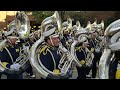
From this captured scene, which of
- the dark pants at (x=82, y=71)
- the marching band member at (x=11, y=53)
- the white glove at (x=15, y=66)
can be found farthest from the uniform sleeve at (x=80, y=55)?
the white glove at (x=15, y=66)

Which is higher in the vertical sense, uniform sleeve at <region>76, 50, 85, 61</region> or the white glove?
uniform sleeve at <region>76, 50, 85, 61</region>

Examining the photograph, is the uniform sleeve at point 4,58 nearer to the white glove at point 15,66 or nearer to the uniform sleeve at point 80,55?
the white glove at point 15,66

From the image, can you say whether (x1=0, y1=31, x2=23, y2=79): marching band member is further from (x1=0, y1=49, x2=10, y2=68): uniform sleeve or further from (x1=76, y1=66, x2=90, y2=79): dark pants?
(x1=76, y1=66, x2=90, y2=79): dark pants

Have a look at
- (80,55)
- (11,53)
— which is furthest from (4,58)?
(80,55)

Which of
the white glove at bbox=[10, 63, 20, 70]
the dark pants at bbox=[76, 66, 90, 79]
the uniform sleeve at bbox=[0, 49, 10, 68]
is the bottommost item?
the dark pants at bbox=[76, 66, 90, 79]

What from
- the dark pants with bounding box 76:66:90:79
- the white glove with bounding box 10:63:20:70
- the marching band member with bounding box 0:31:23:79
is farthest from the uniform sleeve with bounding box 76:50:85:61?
the white glove with bounding box 10:63:20:70

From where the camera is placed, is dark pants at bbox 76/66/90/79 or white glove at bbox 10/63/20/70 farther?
dark pants at bbox 76/66/90/79

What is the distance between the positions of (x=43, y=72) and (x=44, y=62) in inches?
5.0

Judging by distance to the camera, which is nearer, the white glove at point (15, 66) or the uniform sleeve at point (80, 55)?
the white glove at point (15, 66)

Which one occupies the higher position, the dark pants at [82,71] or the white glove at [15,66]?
the white glove at [15,66]

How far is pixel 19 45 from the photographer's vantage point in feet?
19.2

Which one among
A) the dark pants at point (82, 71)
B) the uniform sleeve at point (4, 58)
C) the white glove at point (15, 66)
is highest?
the uniform sleeve at point (4, 58)
